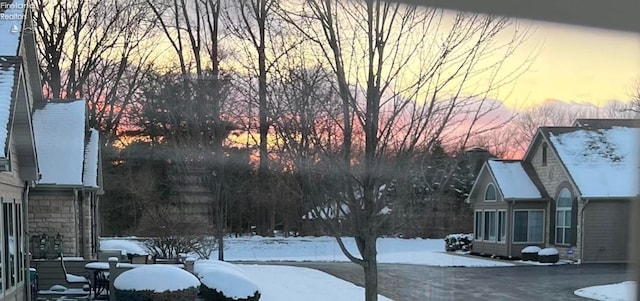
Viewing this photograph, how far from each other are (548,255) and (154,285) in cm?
223

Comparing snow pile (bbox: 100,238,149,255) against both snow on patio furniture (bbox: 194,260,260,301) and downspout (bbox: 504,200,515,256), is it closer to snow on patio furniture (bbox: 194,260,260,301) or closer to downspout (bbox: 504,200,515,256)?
snow on patio furniture (bbox: 194,260,260,301)

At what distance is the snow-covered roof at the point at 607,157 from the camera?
0.92 metres

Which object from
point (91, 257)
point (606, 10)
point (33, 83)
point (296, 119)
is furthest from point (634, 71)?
point (91, 257)

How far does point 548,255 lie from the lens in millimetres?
2793

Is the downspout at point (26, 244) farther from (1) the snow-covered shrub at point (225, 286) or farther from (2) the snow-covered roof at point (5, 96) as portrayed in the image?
(2) the snow-covered roof at point (5, 96)

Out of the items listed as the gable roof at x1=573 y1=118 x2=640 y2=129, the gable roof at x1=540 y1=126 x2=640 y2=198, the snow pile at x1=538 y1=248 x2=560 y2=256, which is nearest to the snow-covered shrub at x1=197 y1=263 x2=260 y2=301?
the snow pile at x1=538 y1=248 x2=560 y2=256

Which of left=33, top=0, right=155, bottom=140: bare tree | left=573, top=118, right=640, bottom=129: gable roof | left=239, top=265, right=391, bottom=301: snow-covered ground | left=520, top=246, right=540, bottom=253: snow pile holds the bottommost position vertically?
left=239, top=265, right=391, bottom=301: snow-covered ground

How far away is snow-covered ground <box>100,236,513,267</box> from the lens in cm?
283

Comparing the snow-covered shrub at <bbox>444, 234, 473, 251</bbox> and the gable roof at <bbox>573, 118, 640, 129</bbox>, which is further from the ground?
the gable roof at <bbox>573, 118, 640, 129</bbox>

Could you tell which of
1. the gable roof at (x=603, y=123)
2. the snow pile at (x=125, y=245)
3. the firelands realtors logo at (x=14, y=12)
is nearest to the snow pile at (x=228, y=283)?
the snow pile at (x=125, y=245)

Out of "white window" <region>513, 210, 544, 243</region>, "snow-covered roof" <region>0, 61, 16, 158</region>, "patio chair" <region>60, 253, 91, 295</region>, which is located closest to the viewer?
"snow-covered roof" <region>0, 61, 16, 158</region>

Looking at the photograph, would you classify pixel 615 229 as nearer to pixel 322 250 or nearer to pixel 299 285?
pixel 322 250

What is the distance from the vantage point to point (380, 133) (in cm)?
262

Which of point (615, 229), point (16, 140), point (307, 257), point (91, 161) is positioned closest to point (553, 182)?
point (307, 257)
